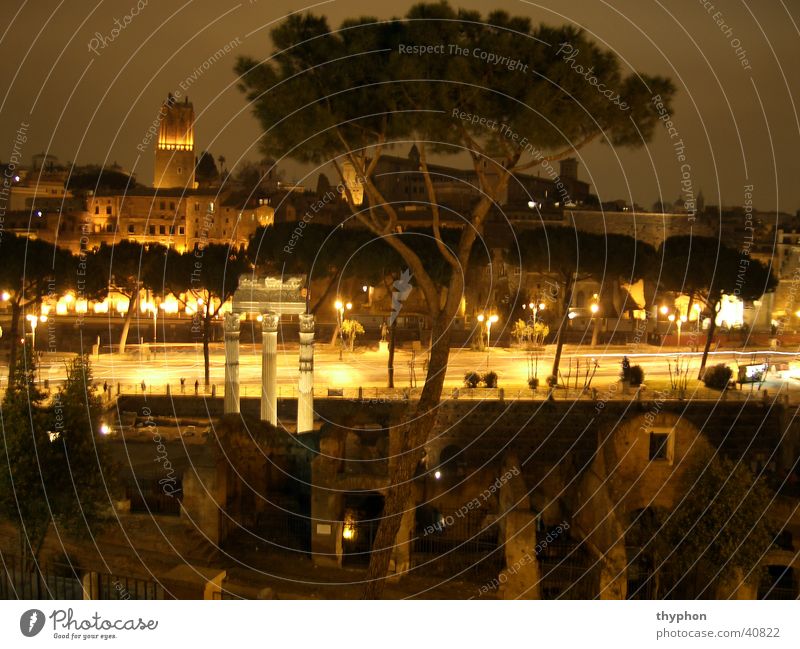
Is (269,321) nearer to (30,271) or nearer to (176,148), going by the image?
(30,271)

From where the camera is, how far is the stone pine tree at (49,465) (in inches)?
361

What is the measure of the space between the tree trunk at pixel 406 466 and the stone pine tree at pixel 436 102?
0.04 feet

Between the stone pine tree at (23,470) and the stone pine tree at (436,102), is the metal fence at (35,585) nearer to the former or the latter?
the stone pine tree at (23,470)

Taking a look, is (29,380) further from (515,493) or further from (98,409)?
(515,493)

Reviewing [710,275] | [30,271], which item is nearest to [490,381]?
[710,275]

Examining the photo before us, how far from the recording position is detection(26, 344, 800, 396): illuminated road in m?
24.2

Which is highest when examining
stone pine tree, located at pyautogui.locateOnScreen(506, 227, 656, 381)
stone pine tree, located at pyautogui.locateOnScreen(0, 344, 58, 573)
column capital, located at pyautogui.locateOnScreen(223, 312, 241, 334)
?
stone pine tree, located at pyautogui.locateOnScreen(506, 227, 656, 381)

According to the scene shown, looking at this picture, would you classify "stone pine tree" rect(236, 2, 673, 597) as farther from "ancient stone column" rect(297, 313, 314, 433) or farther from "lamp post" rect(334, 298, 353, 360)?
"lamp post" rect(334, 298, 353, 360)

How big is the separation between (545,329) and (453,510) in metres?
22.4

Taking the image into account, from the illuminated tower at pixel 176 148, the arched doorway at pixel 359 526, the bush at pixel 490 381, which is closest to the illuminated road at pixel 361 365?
the bush at pixel 490 381

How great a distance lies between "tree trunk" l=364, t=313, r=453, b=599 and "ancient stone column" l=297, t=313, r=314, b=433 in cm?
641

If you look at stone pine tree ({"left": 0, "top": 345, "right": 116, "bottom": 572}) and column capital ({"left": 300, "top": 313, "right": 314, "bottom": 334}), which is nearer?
stone pine tree ({"left": 0, "top": 345, "right": 116, "bottom": 572})

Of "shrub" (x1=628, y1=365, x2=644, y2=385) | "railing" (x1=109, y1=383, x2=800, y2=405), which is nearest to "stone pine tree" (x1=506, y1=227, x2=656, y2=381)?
"shrub" (x1=628, y1=365, x2=644, y2=385)

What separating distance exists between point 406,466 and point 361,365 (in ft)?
62.0
